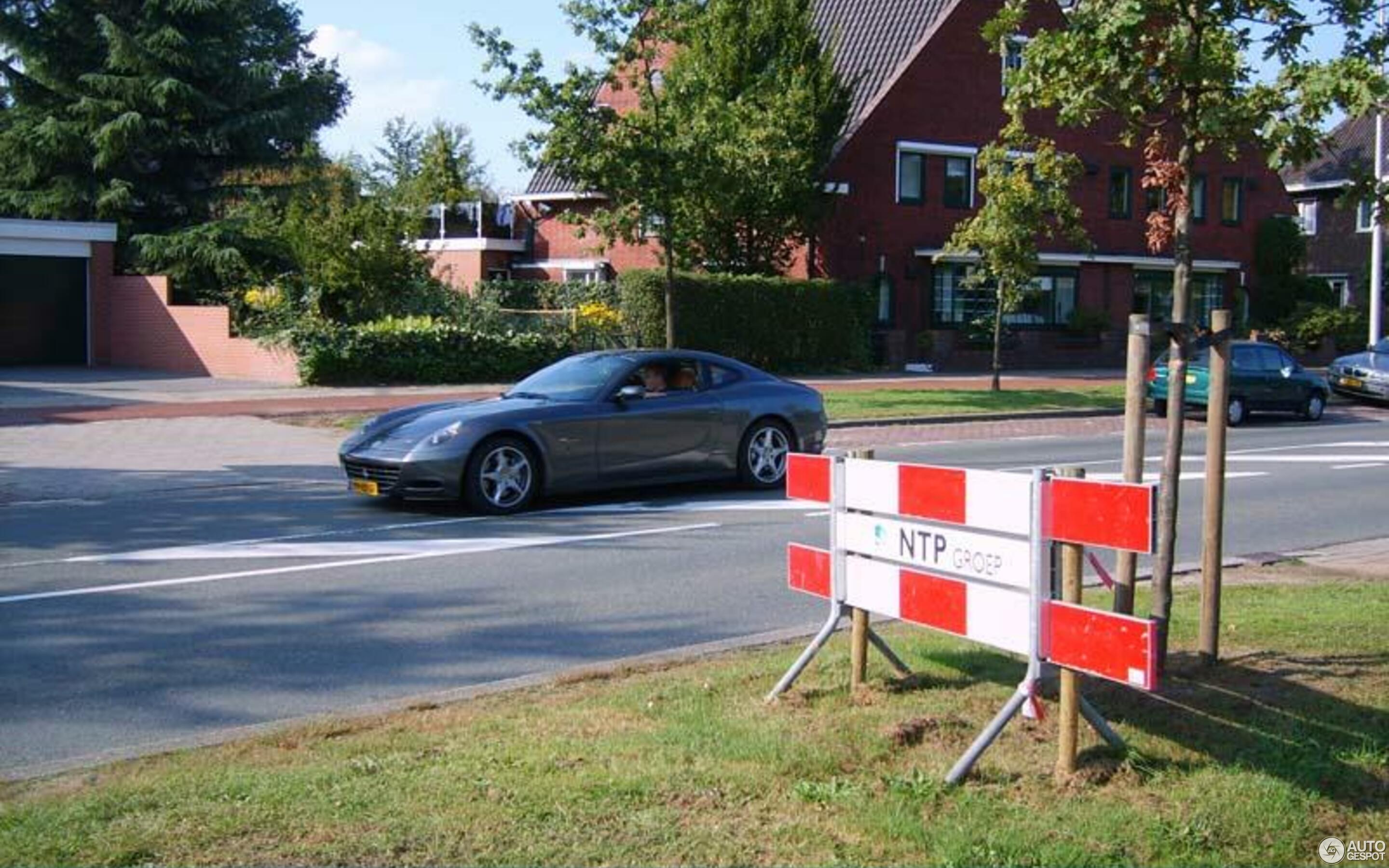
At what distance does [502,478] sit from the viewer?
482 inches

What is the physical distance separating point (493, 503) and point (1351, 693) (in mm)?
7601

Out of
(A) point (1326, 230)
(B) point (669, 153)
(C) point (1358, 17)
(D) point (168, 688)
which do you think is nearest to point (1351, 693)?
(C) point (1358, 17)

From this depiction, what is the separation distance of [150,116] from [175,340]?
7.56m

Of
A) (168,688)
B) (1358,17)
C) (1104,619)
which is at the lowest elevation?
(168,688)

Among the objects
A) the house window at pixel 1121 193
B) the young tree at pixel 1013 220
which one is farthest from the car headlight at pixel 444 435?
the house window at pixel 1121 193

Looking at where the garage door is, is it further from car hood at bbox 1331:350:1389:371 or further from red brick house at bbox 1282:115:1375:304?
red brick house at bbox 1282:115:1375:304

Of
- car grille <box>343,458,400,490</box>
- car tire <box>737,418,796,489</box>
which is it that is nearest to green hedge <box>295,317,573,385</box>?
car tire <box>737,418,796,489</box>

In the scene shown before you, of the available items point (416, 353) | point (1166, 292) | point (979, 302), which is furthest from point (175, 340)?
point (1166, 292)

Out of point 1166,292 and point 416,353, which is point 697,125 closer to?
point 416,353

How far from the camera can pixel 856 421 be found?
70.9 feet

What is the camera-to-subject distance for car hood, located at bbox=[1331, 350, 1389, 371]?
94.9 ft

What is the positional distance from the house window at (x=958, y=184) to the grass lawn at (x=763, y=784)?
3283 centimetres

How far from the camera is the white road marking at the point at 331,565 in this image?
8.90 m

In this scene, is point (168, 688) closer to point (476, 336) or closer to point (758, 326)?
point (476, 336)
